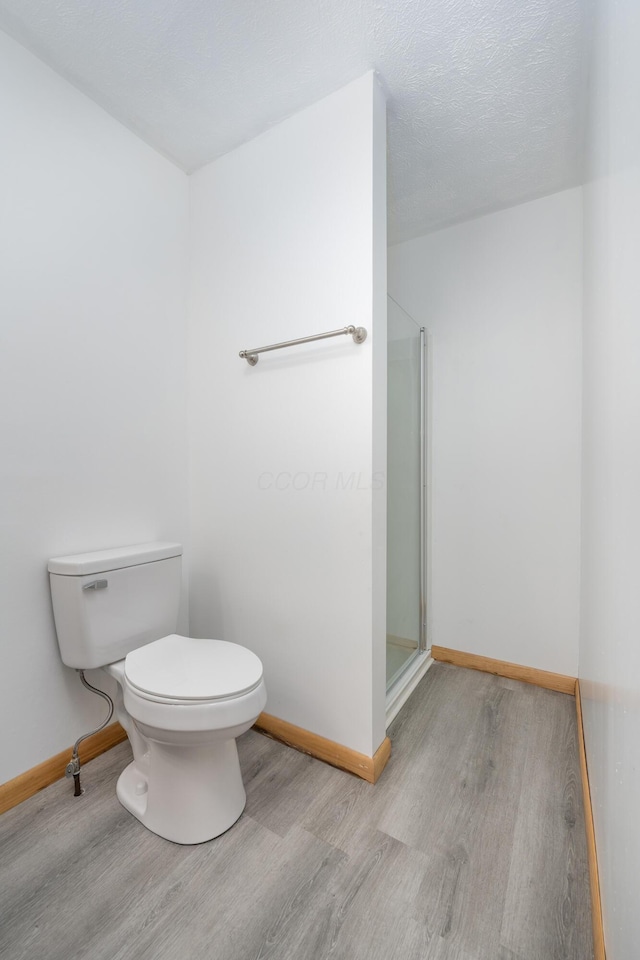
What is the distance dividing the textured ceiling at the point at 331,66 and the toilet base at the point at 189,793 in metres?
2.05

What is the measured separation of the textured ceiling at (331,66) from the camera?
121cm

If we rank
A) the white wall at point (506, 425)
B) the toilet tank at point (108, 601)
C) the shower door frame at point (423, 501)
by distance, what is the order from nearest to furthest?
1. the toilet tank at point (108, 601)
2. the white wall at point (506, 425)
3. the shower door frame at point (423, 501)

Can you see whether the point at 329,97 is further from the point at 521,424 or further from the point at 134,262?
the point at 521,424

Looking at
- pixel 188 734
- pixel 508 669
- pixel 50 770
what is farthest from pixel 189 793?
pixel 508 669

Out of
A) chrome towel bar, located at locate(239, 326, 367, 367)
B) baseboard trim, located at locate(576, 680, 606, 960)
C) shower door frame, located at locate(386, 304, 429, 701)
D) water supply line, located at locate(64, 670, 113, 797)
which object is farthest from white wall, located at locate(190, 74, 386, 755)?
→ shower door frame, located at locate(386, 304, 429, 701)

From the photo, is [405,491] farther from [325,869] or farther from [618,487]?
[325,869]

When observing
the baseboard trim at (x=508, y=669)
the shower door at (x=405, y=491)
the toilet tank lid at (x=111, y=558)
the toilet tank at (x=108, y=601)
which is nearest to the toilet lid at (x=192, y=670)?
the toilet tank at (x=108, y=601)

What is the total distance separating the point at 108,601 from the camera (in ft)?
4.47

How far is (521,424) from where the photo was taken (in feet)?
6.68

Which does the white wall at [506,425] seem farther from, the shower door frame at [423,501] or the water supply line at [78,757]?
the water supply line at [78,757]

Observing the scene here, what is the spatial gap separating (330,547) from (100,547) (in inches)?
32.4

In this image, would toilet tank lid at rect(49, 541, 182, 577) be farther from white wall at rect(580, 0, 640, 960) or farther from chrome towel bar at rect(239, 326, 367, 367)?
white wall at rect(580, 0, 640, 960)

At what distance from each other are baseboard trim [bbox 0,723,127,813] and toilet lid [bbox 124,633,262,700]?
0.47 metres

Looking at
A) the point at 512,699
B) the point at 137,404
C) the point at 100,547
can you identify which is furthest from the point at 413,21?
the point at 512,699
